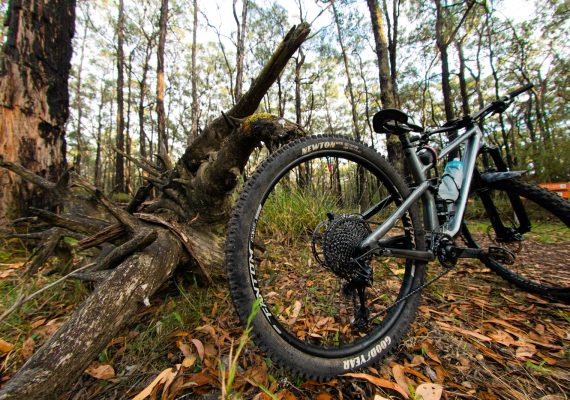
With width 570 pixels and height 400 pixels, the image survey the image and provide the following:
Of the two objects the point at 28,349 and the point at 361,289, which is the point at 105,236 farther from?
the point at 361,289

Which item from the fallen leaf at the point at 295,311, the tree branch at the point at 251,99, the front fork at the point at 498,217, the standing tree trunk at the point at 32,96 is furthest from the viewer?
the standing tree trunk at the point at 32,96

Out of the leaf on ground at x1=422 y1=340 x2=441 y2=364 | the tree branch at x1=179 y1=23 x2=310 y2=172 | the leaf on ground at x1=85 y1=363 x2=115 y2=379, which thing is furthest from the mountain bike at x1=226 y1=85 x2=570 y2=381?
the tree branch at x1=179 y1=23 x2=310 y2=172

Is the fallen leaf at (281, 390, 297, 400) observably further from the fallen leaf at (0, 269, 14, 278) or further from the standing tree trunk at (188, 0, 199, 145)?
the standing tree trunk at (188, 0, 199, 145)

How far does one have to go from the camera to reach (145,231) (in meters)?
1.34

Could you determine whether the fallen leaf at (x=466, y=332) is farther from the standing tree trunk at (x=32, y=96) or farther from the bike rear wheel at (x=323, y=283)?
the standing tree trunk at (x=32, y=96)

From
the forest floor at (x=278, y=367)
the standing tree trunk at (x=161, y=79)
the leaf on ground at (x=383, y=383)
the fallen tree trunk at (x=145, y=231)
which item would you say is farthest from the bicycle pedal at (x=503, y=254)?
the standing tree trunk at (x=161, y=79)

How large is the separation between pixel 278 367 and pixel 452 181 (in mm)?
1844

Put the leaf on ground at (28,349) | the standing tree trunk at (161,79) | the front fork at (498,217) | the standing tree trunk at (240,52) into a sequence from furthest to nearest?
the standing tree trunk at (240,52) → the standing tree trunk at (161,79) → the front fork at (498,217) → the leaf on ground at (28,349)

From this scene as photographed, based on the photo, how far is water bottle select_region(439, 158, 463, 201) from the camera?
1.82 meters

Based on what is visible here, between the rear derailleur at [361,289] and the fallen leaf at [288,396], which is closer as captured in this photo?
the fallen leaf at [288,396]

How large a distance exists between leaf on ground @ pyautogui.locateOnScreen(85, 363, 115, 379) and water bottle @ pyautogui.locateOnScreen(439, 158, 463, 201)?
2.35 m

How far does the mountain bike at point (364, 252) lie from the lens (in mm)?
967

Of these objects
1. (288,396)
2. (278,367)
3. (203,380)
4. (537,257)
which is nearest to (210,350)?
(203,380)

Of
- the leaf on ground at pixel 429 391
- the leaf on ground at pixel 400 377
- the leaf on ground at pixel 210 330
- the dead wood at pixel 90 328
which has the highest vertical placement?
the dead wood at pixel 90 328
